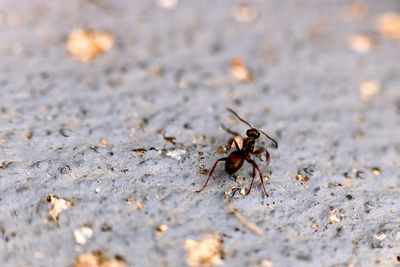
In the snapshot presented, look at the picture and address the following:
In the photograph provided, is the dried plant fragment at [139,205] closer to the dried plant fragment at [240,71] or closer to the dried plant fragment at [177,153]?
the dried plant fragment at [177,153]

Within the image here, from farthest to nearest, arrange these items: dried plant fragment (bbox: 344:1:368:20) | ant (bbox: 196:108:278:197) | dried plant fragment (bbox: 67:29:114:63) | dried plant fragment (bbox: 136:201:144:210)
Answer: dried plant fragment (bbox: 344:1:368:20) → dried plant fragment (bbox: 67:29:114:63) → ant (bbox: 196:108:278:197) → dried plant fragment (bbox: 136:201:144:210)

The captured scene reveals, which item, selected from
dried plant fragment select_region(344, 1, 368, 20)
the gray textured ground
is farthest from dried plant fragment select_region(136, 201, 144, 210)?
dried plant fragment select_region(344, 1, 368, 20)

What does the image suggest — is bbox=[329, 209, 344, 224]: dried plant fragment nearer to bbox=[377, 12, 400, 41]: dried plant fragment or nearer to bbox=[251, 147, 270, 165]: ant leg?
bbox=[251, 147, 270, 165]: ant leg

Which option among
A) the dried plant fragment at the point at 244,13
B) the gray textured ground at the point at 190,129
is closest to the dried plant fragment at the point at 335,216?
the gray textured ground at the point at 190,129

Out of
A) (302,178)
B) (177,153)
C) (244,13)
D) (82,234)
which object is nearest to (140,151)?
(177,153)

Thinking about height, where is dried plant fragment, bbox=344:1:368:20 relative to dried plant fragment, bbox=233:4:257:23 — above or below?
above

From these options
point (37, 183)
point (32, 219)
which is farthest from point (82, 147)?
point (32, 219)

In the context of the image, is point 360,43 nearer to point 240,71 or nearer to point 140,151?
point 240,71
